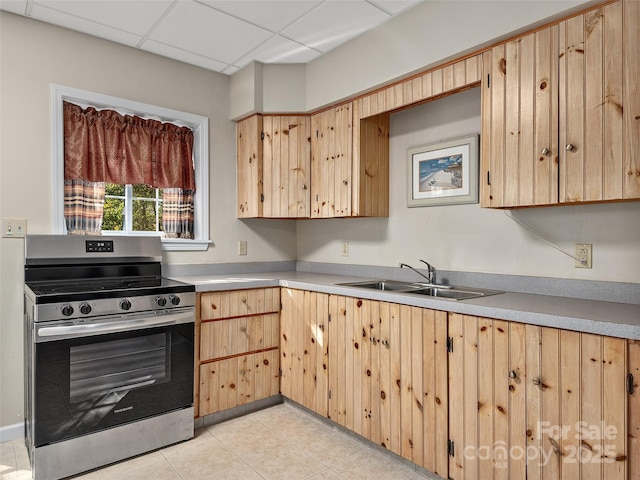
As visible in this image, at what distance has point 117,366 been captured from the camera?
7.41ft

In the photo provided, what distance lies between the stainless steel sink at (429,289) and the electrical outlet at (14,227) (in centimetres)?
199

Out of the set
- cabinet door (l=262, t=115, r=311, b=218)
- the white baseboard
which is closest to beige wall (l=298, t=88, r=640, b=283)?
cabinet door (l=262, t=115, r=311, b=218)

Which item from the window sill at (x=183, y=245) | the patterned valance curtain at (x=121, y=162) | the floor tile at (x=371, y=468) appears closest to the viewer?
the floor tile at (x=371, y=468)

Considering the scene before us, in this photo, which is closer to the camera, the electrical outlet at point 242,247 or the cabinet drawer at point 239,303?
the cabinet drawer at point 239,303

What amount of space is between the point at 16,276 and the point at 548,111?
3061 mm

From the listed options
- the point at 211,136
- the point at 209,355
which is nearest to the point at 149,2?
the point at 211,136

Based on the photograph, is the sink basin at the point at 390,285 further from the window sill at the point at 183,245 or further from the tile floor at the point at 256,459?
the window sill at the point at 183,245

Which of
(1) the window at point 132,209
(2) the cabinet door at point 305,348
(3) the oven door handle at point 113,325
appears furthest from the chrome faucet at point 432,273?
(1) the window at point 132,209

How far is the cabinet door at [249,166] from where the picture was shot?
3.27 metres

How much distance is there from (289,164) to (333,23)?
3.48ft

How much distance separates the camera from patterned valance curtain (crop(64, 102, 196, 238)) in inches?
107

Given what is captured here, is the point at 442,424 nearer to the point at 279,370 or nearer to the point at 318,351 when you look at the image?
the point at 318,351

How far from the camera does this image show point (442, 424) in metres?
1.95

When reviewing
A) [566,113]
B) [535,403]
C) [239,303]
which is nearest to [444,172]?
[566,113]
